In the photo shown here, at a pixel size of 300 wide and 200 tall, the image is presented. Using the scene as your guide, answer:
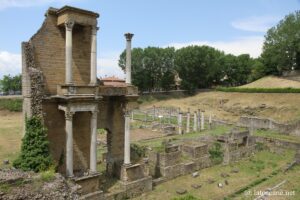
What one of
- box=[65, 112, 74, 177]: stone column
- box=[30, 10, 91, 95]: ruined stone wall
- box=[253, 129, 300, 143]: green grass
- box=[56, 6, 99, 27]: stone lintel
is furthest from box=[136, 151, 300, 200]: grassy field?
box=[56, 6, 99, 27]: stone lintel

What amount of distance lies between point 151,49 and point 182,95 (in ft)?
36.6

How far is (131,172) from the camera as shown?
15781 mm

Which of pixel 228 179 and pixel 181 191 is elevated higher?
pixel 181 191

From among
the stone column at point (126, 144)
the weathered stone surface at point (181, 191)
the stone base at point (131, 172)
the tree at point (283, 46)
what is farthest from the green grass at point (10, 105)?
the tree at point (283, 46)

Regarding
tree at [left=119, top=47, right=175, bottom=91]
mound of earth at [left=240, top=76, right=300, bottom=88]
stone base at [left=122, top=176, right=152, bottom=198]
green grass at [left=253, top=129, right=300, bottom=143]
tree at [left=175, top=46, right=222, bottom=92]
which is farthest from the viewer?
tree at [left=119, top=47, right=175, bottom=91]

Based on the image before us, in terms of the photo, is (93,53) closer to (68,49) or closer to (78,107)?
(68,49)

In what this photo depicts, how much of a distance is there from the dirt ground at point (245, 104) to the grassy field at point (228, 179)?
48.0 feet

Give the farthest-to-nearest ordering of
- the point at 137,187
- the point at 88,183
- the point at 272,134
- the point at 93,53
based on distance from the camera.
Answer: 1. the point at 272,134
2. the point at 137,187
3. the point at 93,53
4. the point at 88,183

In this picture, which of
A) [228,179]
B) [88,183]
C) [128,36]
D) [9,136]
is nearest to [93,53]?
[128,36]

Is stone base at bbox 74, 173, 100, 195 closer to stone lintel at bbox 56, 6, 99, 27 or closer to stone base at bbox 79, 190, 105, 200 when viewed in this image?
stone base at bbox 79, 190, 105, 200

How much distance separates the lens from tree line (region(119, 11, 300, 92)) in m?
54.1

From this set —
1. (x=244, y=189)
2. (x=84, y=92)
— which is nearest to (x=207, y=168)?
(x=244, y=189)

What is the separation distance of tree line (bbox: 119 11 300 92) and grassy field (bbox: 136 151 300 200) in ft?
117

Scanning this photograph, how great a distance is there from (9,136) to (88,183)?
19.0 metres
